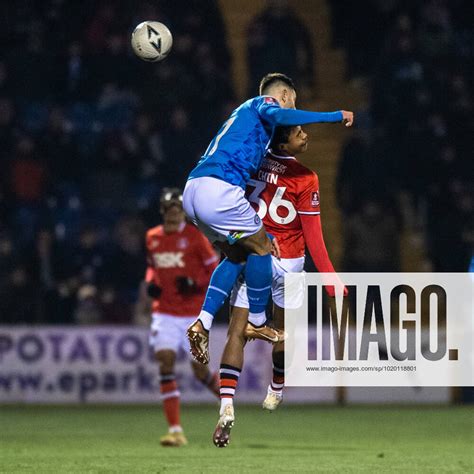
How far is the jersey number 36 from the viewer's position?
32.8 ft

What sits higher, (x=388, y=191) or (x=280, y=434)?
(x=388, y=191)

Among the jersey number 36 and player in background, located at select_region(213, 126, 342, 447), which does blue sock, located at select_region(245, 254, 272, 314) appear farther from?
the jersey number 36

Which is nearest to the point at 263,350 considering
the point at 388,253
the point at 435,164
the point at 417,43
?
the point at 388,253

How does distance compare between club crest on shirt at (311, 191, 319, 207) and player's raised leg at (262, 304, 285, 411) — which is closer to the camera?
club crest on shirt at (311, 191, 319, 207)

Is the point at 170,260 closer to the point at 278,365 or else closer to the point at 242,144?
the point at 278,365

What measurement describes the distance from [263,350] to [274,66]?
4.34 metres

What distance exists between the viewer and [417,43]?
20188 mm

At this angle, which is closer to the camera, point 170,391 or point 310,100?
point 170,391

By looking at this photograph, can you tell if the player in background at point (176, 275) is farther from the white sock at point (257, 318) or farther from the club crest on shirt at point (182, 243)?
the white sock at point (257, 318)

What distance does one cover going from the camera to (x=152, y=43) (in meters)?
10.6

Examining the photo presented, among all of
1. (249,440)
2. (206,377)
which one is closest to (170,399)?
(206,377)

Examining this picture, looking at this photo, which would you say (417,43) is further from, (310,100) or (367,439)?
(367,439)

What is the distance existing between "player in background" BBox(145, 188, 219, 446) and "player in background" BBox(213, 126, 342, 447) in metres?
3.40

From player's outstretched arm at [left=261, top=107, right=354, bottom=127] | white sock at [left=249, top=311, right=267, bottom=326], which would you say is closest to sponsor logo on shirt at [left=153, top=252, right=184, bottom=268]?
white sock at [left=249, top=311, right=267, bottom=326]
